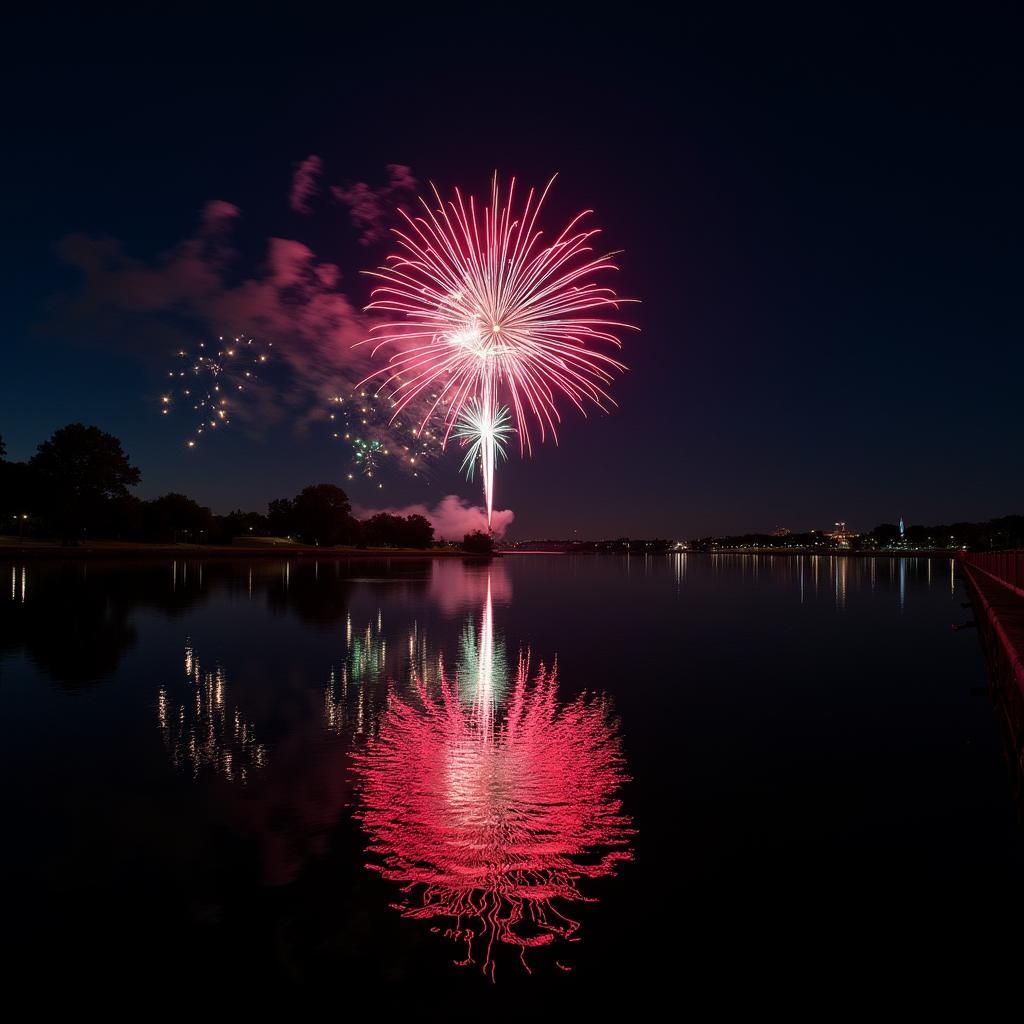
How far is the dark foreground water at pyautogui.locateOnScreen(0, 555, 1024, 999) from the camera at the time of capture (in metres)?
7.02

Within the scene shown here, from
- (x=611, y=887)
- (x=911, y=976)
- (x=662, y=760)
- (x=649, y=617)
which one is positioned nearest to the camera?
(x=911, y=976)

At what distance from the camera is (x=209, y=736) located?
47.0 ft

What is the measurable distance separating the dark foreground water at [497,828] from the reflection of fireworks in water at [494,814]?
0.05 meters

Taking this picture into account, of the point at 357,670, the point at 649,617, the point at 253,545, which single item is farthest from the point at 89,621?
the point at 253,545

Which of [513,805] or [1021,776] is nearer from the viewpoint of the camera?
[513,805]

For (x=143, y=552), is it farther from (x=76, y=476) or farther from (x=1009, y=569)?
(x=1009, y=569)

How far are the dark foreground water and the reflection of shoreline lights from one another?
0.09 metres

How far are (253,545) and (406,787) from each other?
16909cm

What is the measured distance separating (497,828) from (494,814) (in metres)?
0.51

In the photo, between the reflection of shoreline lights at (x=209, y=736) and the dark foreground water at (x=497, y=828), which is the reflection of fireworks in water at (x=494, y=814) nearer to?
the dark foreground water at (x=497, y=828)

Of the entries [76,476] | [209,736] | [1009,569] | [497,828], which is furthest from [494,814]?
[76,476]

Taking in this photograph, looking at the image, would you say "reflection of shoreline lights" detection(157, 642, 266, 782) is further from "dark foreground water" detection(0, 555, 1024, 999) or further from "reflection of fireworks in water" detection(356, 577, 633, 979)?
"reflection of fireworks in water" detection(356, 577, 633, 979)

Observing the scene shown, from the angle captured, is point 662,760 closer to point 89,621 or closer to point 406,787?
point 406,787

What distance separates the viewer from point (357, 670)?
69.9ft
